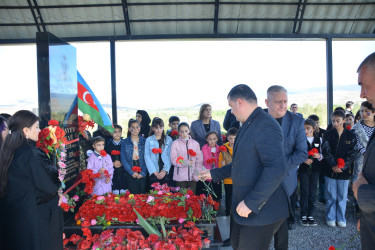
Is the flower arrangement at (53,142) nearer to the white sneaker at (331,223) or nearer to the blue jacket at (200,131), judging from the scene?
the blue jacket at (200,131)

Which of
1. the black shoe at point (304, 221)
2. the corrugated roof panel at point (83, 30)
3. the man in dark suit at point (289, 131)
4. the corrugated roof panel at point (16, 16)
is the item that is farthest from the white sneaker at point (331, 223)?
the corrugated roof panel at point (16, 16)

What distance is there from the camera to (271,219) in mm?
2268

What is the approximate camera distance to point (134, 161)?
5.08 m

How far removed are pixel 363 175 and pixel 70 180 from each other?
3430mm

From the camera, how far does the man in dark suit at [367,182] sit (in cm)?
145

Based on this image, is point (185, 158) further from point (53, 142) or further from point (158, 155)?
point (53, 142)

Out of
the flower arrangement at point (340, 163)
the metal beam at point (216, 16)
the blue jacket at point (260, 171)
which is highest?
the metal beam at point (216, 16)

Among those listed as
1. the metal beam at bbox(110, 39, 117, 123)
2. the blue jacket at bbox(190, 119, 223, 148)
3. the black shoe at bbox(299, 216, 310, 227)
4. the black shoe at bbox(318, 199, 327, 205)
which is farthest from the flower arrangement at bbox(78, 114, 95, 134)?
the black shoe at bbox(318, 199, 327, 205)

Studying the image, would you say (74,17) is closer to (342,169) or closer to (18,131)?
(18,131)

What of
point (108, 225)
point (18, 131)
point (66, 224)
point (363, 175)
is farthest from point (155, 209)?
point (363, 175)

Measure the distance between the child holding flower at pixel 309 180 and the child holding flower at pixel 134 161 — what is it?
2621mm

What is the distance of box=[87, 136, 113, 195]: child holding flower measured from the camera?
4.66 meters

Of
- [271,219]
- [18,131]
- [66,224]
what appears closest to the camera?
[271,219]

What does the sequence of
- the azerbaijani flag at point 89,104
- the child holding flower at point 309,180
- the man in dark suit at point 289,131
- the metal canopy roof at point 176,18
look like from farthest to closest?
1. the metal canopy roof at point 176,18
2. the child holding flower at point 309,180
3. the azerbaijani flag at point 89,104
4. the man in dark suit at point 289,131
